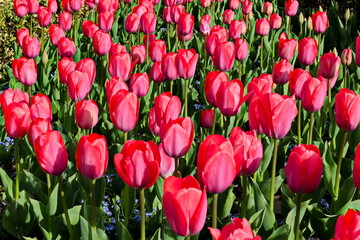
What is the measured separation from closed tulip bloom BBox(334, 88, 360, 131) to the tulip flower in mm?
1087

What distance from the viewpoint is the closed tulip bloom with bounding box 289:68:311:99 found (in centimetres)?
281

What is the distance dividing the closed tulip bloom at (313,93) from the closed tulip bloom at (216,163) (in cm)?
101

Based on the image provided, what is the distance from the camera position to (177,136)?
195cm

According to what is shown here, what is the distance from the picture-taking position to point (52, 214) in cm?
250

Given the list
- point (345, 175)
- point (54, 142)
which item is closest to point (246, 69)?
point (345, 175)

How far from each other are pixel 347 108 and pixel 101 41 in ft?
6.71

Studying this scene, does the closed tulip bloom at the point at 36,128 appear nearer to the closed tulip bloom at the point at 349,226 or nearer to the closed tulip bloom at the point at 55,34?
the closed tulip bloom at the point at 349,226

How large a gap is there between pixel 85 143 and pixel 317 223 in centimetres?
128

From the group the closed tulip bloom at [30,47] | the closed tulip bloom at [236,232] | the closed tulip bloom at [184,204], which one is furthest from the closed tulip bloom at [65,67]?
the closed tulip bloom at [236,232]

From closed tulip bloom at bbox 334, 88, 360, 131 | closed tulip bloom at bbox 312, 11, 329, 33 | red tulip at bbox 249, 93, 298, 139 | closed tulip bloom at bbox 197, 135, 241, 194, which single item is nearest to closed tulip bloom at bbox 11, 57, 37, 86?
red tulip at bbox 249, 93, 298, 139

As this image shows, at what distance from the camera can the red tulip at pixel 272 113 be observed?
2.03 m

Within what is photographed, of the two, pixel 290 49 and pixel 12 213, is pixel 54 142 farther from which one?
pixel 290 49

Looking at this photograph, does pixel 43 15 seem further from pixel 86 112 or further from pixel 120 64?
pixel 86 112

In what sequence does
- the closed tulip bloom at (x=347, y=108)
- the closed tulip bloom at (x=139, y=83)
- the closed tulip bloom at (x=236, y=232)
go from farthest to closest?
1. the closed tulip bloom at (x=139, y=83)
2. the closed tulip bloom at (x=347, y=108)
3. the closed tulip bloom at (x=236, y=232)
